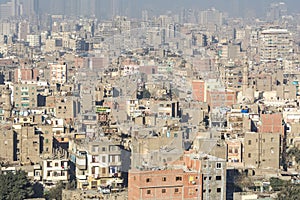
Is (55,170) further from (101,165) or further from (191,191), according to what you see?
(191,191)

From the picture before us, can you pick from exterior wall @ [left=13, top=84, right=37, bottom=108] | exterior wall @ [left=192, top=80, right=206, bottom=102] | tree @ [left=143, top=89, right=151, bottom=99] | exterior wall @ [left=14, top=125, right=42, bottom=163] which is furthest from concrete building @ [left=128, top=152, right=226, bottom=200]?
exterior wall @ [left=13, top=84, right=37, bottom=108]

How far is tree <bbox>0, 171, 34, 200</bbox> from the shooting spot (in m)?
9.57

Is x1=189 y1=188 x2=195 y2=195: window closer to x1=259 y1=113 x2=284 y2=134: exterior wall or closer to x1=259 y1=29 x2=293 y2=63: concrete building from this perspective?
x1=259 y1=113 x2=284 y2=134: exterior wall

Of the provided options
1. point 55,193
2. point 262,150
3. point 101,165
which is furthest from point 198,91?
point 55,193

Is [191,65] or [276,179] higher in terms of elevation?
[191,65]

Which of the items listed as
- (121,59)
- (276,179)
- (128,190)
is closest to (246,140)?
(276,179)

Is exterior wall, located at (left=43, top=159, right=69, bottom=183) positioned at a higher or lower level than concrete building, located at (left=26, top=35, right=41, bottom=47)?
lower

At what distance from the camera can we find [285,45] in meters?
33.3

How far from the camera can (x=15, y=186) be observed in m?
9.68

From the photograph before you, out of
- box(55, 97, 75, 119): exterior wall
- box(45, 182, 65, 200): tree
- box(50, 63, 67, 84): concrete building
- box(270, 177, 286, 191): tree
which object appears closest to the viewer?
box(45, 182, 65, 200): tree

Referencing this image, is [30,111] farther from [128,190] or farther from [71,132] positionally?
[128,190]

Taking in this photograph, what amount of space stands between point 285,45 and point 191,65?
18226 millimetres

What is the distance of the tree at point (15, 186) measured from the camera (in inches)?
377

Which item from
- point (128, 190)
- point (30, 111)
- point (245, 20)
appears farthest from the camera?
point (245, 20)
